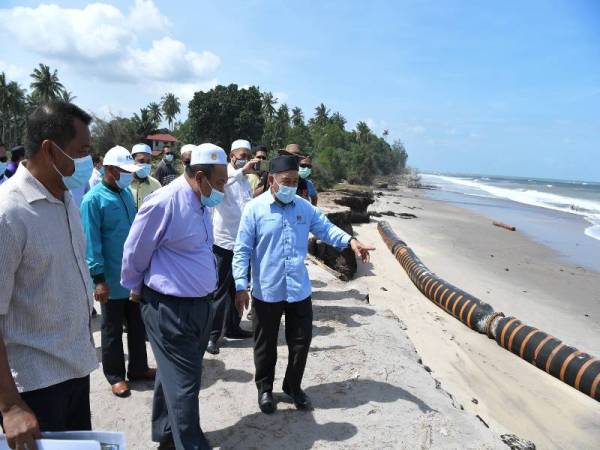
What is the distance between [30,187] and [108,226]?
2.10 metres

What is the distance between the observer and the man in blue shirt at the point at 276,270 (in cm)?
371

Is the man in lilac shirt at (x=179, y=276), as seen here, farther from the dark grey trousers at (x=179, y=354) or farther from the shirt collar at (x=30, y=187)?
the shirt collar at (x=30, y=187)

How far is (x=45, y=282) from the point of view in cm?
186

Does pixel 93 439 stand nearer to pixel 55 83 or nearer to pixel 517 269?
pixel 517 269

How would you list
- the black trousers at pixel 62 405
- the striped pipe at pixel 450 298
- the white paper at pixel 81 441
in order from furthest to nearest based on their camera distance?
the striped pipe at pixel 450 298
the black trousers at pixel 62 405
the white paper at pixel 81 441

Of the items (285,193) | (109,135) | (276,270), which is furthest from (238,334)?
(109,135)

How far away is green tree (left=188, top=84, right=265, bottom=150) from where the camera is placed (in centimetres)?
4812

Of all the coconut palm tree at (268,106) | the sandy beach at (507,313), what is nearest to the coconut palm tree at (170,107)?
the coconut palm tree at (268,106)

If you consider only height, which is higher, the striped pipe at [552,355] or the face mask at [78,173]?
the face mask at [78,173]

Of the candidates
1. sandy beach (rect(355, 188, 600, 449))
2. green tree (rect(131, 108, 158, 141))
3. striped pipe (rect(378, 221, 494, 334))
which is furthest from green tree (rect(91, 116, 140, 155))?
striped pipe (rect(378, 221, 494, 334))

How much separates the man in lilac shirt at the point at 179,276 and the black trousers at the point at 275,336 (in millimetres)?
866

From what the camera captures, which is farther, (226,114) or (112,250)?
(226,114)

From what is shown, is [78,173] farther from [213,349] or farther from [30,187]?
[213,349]

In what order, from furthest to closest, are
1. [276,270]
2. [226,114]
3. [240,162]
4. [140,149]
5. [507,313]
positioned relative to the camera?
[226,114], [507,313], [140,149], [240,162], [276,270]
